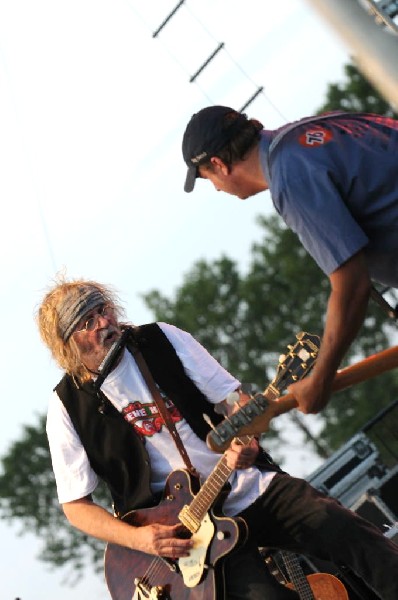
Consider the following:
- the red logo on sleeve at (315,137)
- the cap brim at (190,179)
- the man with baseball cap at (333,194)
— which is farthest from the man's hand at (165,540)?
the red logo on sleeve at (315,137)

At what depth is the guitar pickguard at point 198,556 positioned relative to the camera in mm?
5629

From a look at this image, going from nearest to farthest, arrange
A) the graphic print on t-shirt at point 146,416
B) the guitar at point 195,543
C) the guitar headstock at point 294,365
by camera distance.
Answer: the guitar headstock at point 294,365
the guitar at point 195,543
the graphic print on t-shirt at point 146,416

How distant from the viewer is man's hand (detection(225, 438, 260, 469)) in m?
5.38

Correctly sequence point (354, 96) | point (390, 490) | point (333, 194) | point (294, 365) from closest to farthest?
point (333, 194), point (294, 365), point (390, 490), point (354, 96)

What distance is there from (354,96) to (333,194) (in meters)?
32.1

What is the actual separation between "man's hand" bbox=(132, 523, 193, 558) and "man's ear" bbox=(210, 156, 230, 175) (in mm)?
2091

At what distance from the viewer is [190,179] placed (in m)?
4.66

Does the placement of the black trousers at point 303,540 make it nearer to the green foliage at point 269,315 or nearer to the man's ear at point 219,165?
the man's ear at point 219,165

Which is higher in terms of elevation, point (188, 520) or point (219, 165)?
point (219, 165)

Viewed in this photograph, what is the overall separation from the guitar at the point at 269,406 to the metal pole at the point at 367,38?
3.37 ft

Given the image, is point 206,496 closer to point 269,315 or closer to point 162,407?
point 162,407

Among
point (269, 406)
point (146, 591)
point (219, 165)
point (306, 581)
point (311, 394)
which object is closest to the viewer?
point (311, 394)

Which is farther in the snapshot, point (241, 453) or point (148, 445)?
point (148, 445)

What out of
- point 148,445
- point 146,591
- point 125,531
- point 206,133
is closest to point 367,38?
point 206,133
